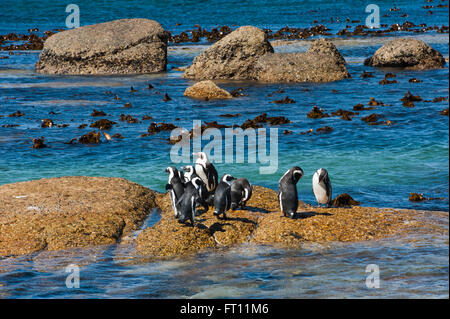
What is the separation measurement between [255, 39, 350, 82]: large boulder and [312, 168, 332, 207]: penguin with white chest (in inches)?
673

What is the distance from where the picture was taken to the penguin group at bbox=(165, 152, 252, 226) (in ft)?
36.4

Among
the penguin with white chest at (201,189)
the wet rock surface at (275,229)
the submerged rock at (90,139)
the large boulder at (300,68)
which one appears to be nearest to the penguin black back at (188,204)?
the wet rock surface at (275,229)

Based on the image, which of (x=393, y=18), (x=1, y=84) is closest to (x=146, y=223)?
(x=1, y=84)

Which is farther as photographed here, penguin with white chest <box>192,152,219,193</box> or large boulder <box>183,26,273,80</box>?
large boulder <box>183,26,273,80</box>

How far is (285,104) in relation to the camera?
2470 cm

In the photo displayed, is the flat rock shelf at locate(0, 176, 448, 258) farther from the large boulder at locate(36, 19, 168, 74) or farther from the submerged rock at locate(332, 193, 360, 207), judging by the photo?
the large boulder at locate(36, 19, 168, 74)

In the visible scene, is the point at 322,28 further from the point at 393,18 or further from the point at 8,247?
the point at 8,247

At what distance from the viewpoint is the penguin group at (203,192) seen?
1110 centimetres

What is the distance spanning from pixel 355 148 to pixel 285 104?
20.2 feet

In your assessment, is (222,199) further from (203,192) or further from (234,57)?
(234,57)

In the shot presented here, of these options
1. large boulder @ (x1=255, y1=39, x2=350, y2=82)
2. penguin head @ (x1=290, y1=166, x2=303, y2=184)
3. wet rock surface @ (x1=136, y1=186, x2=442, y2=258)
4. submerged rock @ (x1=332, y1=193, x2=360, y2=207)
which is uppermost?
large boulder @ (x1=255, y1=39, x2=350, y2=82)

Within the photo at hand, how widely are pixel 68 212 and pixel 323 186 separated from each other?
194 inches

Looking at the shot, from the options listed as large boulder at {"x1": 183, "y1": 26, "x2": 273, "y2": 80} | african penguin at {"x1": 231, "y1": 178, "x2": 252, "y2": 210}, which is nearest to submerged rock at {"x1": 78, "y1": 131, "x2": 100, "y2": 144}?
african penguin at {"x1": 231, "y1": 178, "x2": 252, "y2": 210}

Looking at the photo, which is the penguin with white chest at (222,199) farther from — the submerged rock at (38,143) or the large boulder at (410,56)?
the large boulder at (410,56)
